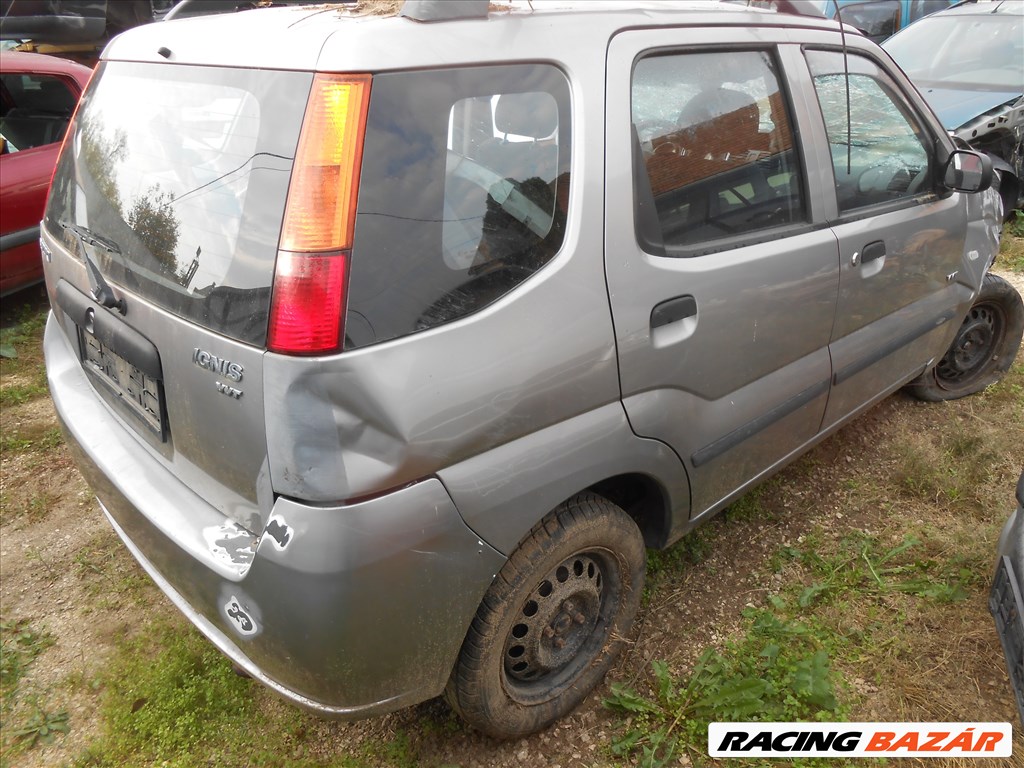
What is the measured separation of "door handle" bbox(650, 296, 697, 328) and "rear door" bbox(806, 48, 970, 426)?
0.82m

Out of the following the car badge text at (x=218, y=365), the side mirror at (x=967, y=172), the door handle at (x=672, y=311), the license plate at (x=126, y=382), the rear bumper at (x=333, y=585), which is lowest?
the rear bumper at (x=333, y=585)

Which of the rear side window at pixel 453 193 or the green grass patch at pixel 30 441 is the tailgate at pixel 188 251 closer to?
the rear side window at pixel 453 193

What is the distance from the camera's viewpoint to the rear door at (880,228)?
2.46 meters

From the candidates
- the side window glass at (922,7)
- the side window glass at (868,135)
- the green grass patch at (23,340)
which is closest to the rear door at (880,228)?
the side window glass at (868,135)

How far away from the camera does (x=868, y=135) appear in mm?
2609

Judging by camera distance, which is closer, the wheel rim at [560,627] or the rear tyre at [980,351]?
the wheel rim at [560,627]

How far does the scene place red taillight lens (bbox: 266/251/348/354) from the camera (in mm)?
1364

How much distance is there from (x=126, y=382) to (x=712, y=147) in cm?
173

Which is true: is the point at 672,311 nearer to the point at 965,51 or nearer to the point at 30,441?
the point at 30,441

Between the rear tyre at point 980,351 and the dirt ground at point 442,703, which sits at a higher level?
the rear tyre at point 980,351

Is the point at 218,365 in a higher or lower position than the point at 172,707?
higher

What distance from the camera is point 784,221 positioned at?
7.43ft

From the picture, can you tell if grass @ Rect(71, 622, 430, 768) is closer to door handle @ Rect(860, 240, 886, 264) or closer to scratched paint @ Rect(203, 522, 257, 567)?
scratched paint @ Rect(203, 522, 257, 567)

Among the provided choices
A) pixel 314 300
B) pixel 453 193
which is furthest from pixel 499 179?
pixel 314 300
